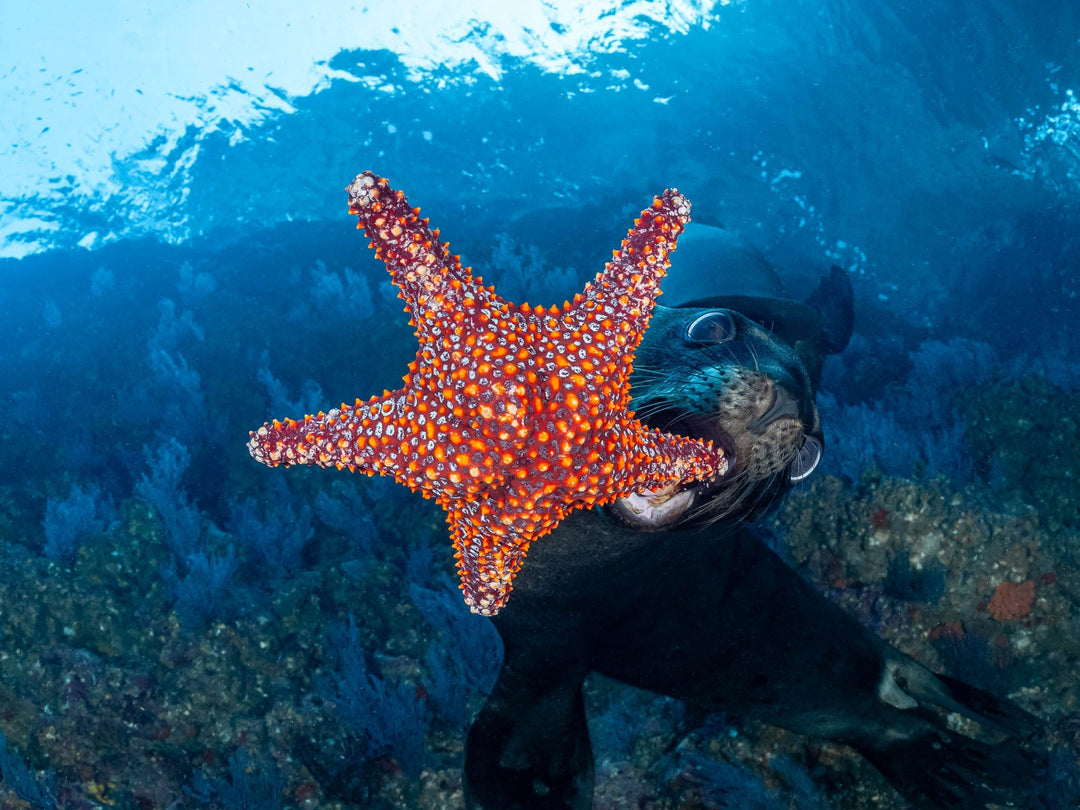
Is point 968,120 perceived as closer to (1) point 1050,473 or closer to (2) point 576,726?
(1) point 1050,473

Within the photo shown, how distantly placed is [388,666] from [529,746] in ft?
5.94

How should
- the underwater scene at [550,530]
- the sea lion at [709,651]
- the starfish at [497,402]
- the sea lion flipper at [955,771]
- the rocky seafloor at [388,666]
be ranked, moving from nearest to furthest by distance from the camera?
the starfish at [497,402]
the underwater scene at [550,530]
the sea lion at [709,651]
the sea lion flipper at [955,771]
the rocky seafloor at [388,666]

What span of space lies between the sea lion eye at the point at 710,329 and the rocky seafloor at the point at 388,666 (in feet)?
8.76

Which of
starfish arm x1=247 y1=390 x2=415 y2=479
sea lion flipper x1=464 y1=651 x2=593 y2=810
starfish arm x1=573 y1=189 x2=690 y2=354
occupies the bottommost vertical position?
sea lion flipper x1=464 y1=651 x2=593 y2=810

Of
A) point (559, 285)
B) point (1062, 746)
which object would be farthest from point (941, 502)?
point (559, 285)

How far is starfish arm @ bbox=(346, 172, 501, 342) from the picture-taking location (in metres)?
1.57

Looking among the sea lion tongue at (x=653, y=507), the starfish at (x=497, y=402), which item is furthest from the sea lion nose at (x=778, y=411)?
the starfish at (x=497, y=402)

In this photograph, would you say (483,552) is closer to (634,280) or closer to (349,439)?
(349,439)

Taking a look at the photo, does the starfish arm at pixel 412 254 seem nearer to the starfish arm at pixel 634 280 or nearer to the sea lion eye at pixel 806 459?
the starfish arm at pixel 634 280

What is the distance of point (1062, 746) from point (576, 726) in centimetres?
351

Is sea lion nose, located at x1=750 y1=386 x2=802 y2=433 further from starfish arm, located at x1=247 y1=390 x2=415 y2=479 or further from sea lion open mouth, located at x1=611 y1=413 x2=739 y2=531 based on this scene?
starfish arm, located at x1=247 y1=390 x2=415 y2=479

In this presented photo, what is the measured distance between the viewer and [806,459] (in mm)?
2871

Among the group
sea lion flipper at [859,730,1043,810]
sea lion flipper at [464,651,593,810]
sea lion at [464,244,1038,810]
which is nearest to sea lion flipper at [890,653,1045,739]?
sea lion at [464,244,1038,810]

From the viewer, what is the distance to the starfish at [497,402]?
61.5 inches
